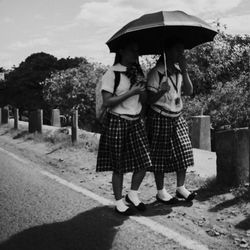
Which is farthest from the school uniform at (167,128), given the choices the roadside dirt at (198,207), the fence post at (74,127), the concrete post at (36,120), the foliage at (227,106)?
the concrete post at (36,120)

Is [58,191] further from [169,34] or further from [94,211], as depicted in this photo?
[169,34]

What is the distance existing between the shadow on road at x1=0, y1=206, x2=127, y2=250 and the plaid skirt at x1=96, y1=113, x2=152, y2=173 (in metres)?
0.59

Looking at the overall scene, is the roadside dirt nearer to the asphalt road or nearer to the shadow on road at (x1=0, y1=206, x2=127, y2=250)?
the asphalt road

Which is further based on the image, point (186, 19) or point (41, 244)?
point (186, 19)

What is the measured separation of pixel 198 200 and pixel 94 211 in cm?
132

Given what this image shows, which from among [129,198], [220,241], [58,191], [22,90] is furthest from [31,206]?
[22,90]

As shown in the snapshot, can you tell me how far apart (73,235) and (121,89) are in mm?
1567

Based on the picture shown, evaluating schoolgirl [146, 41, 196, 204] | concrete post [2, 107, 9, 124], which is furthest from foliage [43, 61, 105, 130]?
schoolgirl [146, 41, 196, 204]

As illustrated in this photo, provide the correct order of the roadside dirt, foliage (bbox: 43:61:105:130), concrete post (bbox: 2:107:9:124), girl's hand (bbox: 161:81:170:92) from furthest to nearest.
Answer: foliage (bbox: 43:61:105:130)
concrete post (bbox: 2:107:9:124)
girl's hand (bbox: 161:81:170:92)
the roadside dirt

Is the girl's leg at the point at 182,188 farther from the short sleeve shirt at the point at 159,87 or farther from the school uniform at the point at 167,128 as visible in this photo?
the short sleeve shirt at the point at 159,87

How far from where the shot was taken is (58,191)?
6.21 m

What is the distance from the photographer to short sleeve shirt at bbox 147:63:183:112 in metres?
4.76

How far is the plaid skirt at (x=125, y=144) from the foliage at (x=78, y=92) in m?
16.6

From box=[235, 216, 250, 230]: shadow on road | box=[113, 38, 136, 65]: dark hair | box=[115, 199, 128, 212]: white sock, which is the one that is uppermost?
box=[113, 38, 136, 65]: dark hair
